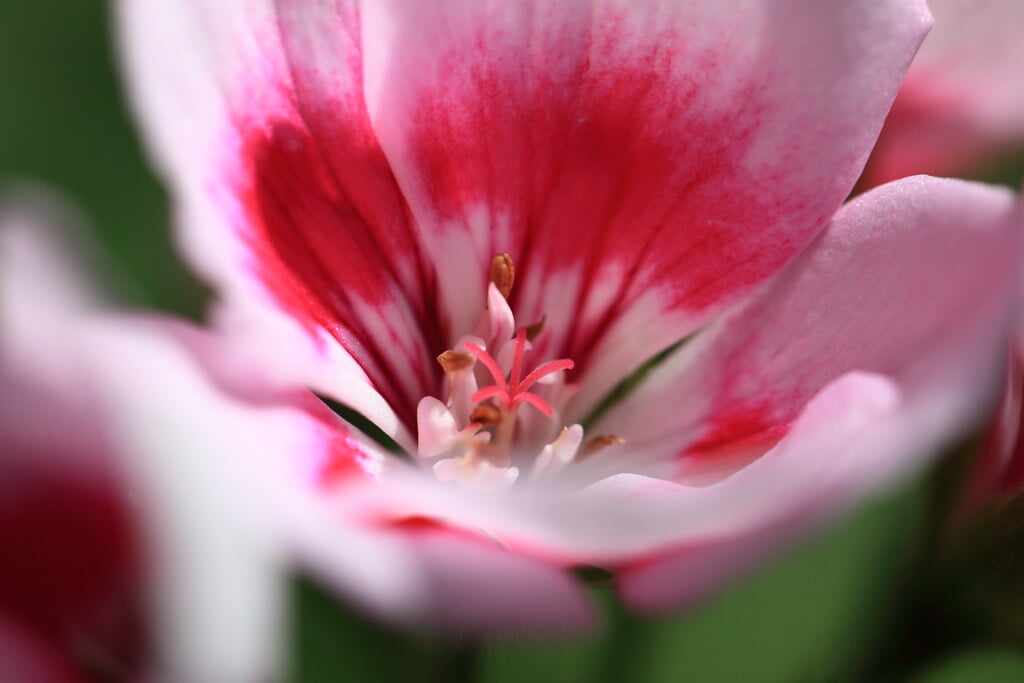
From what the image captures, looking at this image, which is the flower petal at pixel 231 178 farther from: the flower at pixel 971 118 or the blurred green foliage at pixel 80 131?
the flower at pixel 971 118

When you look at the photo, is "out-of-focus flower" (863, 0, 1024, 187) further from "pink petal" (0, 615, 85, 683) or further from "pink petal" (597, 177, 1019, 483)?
"pink petal" (0, 615, 85, 683)

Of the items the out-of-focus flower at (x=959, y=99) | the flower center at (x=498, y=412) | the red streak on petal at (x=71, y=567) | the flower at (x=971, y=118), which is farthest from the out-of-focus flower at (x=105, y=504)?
the out-of-focus flower at (x=959, y=99)

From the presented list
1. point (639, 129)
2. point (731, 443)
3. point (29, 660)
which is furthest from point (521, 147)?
point (29, 660)

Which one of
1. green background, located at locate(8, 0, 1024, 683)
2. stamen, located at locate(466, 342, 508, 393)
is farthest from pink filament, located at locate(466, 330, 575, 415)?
green background, located at locate(8, 0, 1024, 683)

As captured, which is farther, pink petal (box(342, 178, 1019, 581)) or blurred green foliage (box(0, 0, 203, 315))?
blurred green foliage (box(0, 0, 203, 315))

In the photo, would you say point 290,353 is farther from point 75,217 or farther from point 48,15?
point 48,15

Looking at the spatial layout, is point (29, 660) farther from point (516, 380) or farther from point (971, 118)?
point (971, 118)

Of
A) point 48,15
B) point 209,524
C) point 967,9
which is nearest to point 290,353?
point 209,524
